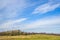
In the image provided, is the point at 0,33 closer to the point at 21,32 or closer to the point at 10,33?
the point at 10,33

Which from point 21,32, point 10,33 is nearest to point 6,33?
point 10,33

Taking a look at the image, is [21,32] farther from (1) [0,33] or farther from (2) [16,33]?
(1) [0,33]

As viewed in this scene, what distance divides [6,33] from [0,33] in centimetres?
278

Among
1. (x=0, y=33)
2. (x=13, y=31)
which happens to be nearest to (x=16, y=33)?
(x=13, y=31)

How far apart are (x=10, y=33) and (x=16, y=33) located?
2496 mm

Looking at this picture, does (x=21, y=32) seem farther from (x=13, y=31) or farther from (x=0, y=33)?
(x=0, y=33)

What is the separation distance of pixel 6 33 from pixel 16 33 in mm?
4187

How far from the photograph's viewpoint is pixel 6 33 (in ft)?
Result: 183

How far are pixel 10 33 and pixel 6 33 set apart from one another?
1707mm

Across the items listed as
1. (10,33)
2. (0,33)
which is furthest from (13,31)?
(0,33)

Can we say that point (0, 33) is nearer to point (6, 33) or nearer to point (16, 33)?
point (6, 33)

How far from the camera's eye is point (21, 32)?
188ft

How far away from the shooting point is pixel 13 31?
56.5m

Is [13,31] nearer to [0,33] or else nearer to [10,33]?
[10,33]
